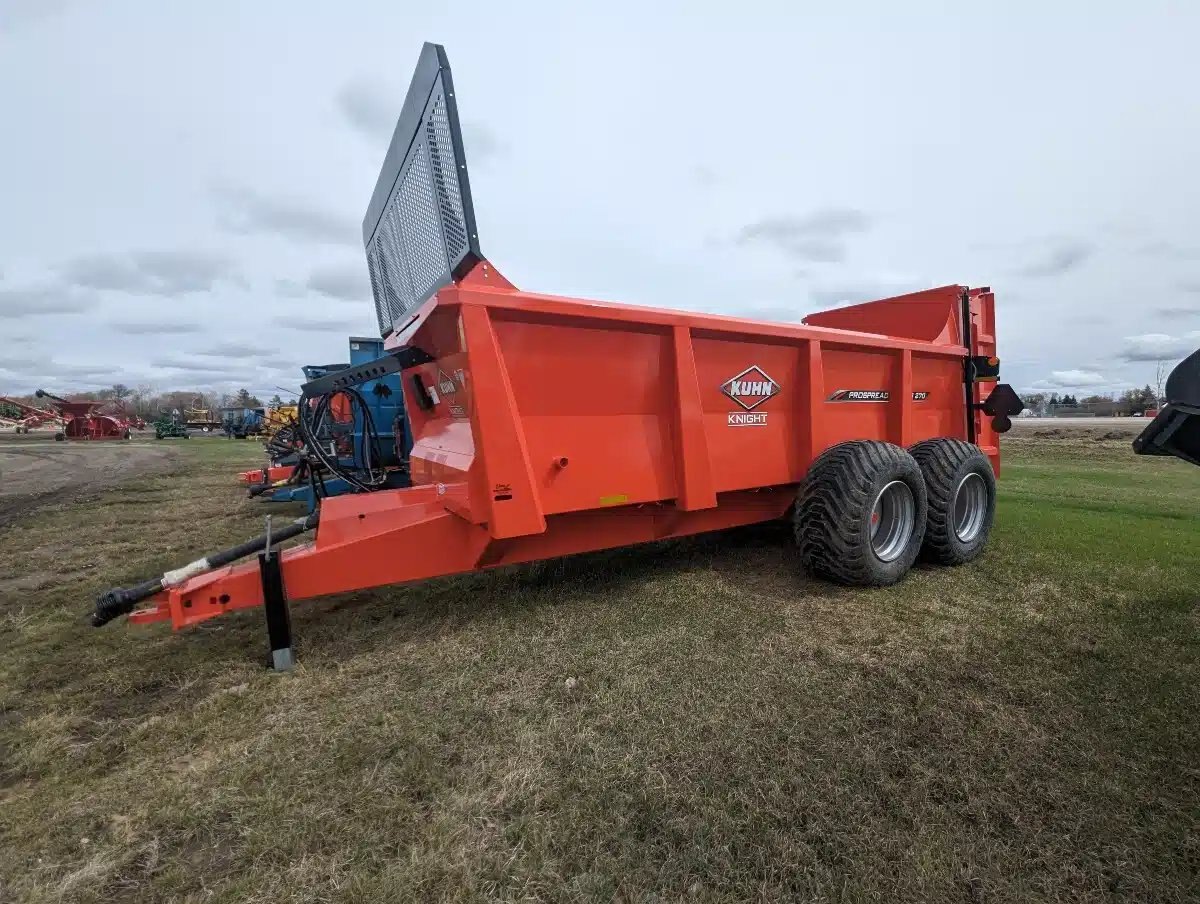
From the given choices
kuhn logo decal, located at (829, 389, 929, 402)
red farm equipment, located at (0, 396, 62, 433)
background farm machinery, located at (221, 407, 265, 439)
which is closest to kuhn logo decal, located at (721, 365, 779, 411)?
kuhn logo decal, located at (829, 389, 929, 402)

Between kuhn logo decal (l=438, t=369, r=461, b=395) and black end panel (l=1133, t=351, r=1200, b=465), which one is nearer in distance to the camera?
black end panel (l=1133, t=351, r=1200, b=465)

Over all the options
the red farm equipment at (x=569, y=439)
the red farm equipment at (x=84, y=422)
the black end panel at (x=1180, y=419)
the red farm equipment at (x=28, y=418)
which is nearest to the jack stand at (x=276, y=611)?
the red farm equipment at (x=569, y=439)

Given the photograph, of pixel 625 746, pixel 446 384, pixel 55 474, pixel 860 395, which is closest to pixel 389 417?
pixel 446 384

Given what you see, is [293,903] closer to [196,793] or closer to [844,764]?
[196,793]

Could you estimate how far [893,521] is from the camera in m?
4.40

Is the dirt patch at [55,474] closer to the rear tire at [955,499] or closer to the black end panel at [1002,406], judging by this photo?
the rear tire at [955,499]

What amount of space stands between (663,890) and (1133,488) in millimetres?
11158

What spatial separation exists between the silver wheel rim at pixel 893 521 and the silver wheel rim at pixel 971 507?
90 cm

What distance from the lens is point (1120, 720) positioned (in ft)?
8.01

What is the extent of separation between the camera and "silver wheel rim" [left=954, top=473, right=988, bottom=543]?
4.95 m

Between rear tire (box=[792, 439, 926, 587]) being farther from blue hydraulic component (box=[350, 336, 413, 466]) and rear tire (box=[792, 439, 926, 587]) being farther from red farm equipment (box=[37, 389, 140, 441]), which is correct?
red farm equipment (box=[37, 389, 140, 441])

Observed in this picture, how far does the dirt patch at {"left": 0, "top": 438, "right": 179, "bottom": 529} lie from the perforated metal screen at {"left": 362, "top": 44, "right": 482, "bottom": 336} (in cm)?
698

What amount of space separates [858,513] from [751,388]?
1.07 meters

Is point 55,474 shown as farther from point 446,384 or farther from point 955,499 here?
point 955,499
